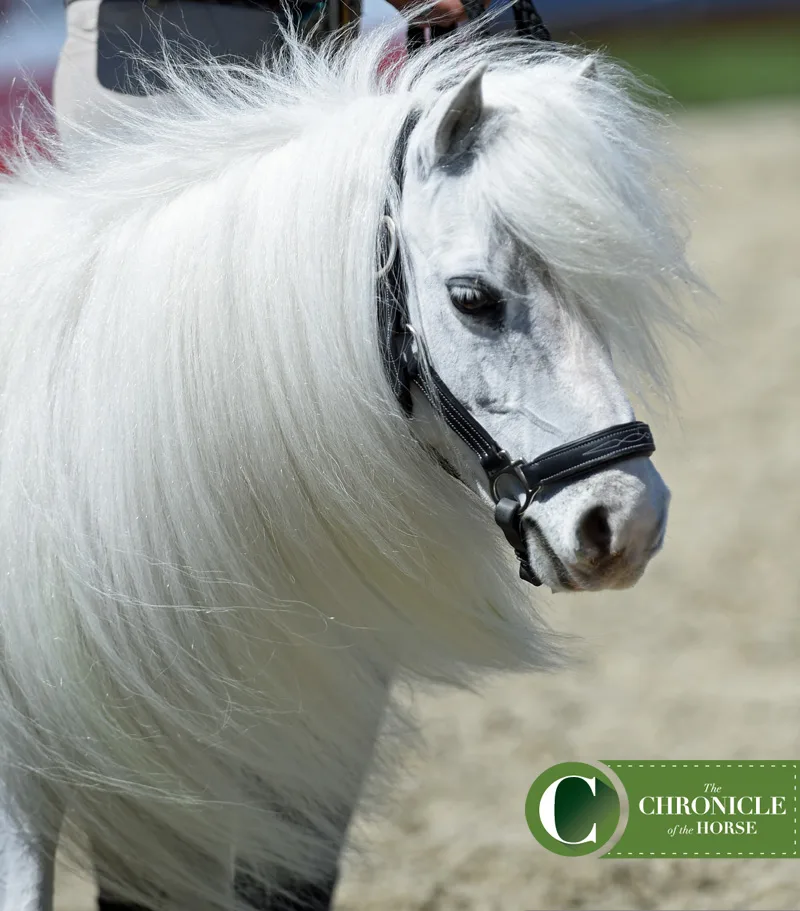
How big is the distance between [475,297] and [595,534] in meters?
0.29

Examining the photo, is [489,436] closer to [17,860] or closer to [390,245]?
[390,245]

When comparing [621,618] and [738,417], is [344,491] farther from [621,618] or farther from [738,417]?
[738,417]

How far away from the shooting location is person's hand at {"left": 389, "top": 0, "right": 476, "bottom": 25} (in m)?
1.62

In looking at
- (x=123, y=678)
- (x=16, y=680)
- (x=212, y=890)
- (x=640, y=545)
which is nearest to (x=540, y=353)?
(x=640, y=545)

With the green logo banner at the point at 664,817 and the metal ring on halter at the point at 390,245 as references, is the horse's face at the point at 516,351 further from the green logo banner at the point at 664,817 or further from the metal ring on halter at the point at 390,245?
the green logo banner at the point at 664,817

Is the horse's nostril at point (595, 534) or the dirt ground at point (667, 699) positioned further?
the dirt ground at point (667, 699)

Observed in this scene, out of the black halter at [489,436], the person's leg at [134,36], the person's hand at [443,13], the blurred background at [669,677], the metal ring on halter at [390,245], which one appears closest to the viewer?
the black halter at [489,436]

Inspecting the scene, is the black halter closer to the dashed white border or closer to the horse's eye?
the horse's eye

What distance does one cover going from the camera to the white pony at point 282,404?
127 centimetres

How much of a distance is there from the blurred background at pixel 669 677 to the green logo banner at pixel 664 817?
0.04 m

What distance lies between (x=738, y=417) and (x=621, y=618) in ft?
5.73

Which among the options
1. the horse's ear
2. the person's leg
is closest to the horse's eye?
the horse's ear

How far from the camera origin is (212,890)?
159cm


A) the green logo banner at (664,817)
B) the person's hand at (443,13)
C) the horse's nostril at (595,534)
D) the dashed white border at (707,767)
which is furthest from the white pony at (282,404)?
the dashed white border at (707,767)
